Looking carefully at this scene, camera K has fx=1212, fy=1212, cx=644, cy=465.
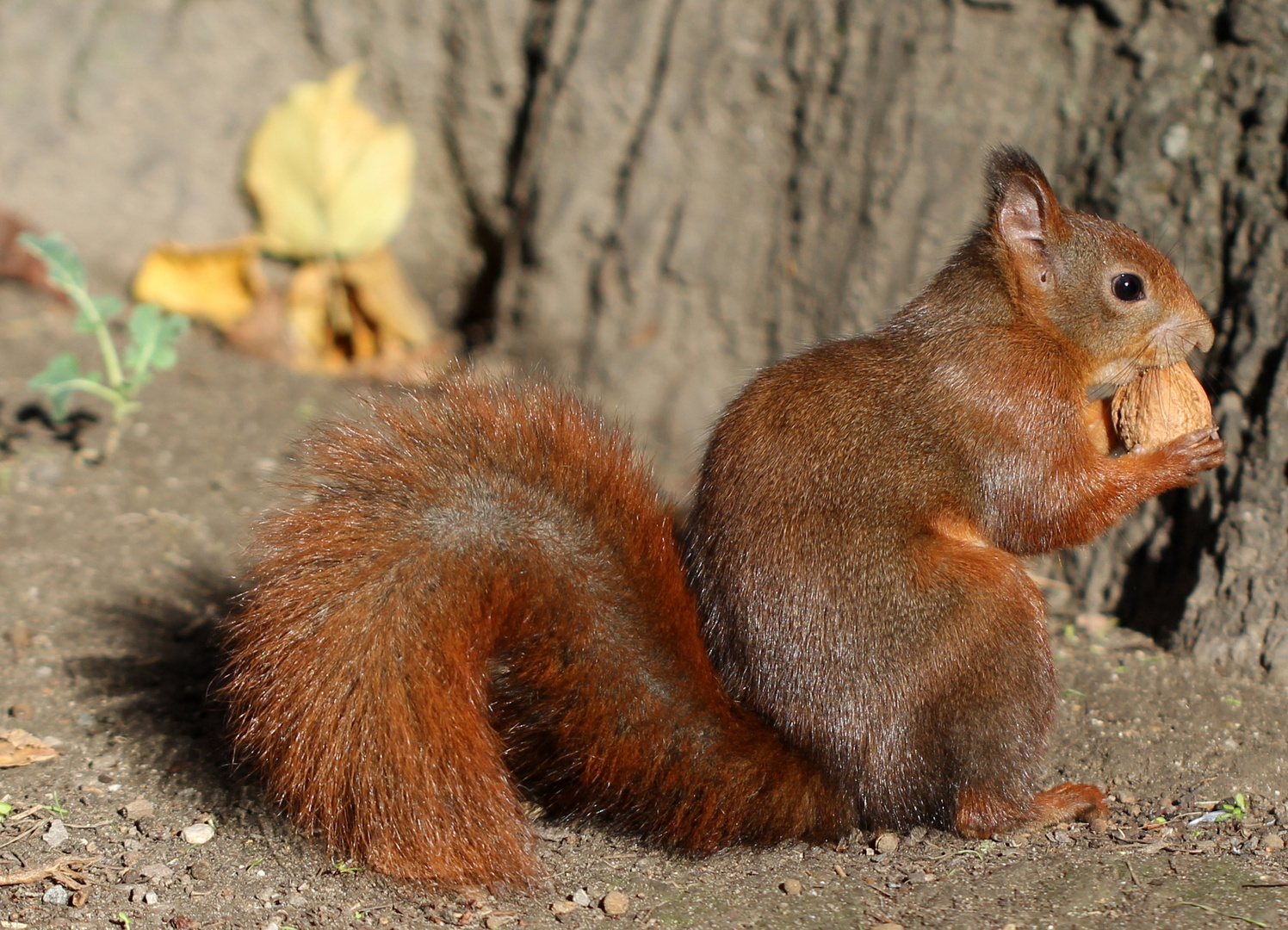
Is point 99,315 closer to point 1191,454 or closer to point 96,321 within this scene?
point 96,321

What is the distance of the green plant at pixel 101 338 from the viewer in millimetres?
3029

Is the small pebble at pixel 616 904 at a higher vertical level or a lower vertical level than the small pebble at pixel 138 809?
higher

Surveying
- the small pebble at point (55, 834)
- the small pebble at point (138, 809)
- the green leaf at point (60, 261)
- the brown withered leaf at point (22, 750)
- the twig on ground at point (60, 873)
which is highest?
the green leaf at point (60, 261)

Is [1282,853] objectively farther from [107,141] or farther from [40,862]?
[107,141]

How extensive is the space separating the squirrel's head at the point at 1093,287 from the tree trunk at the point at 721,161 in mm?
374

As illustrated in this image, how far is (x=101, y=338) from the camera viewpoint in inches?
123

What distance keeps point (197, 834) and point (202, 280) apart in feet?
8.31

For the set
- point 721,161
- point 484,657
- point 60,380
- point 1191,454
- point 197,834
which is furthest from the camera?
point 721,161

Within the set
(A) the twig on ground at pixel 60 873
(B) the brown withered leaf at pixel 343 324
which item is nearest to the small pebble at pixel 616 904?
(A) the twig on ground at pixel 60 873

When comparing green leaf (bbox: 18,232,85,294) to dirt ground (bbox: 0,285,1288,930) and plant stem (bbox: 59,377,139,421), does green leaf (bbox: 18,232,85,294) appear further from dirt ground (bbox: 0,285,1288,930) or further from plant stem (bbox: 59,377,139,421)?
dirt ground (bbox: 0,285,1288,930)

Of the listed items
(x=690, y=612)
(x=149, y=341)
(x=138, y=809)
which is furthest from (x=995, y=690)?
(x=149, y=341)

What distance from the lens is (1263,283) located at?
2.51 metres

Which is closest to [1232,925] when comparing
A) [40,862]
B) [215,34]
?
[40,862]

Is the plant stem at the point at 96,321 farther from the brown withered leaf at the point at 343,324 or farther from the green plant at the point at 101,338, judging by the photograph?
the brown withered leaf at the point at 343,324
